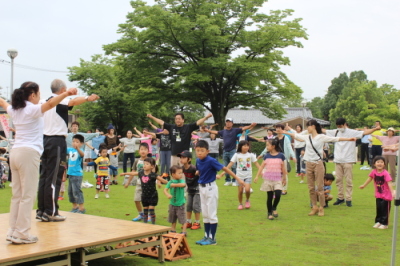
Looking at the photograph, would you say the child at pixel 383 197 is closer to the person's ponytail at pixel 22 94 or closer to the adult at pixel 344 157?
the adult at pixel 344 157

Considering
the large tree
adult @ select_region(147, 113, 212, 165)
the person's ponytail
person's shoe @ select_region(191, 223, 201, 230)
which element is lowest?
person's shoe @ select_region(191, 223, 201, 230)

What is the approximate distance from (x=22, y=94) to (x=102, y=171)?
6873mm

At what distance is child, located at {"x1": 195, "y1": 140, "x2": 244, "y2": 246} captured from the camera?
7055mm

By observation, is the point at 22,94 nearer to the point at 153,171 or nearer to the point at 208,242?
the point at 153,171

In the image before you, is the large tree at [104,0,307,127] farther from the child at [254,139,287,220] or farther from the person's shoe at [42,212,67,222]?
the person's shoe at [42,212,67,222]

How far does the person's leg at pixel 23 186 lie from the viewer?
503 centimetres

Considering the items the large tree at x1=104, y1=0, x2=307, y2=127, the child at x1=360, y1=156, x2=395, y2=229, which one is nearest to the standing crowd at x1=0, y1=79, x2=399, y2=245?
the child at x1=360, y1=156, x2=395, y2=229

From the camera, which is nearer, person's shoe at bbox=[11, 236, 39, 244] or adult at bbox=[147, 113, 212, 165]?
person's shoe at bbox=[11, 236, 39, 244]

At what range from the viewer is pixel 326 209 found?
1040cm

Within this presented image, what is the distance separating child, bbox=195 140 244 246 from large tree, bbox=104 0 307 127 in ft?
63.4

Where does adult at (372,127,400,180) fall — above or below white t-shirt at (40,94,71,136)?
below

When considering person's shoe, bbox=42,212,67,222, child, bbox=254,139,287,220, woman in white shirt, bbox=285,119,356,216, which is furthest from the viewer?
woman in white shirt, bbox=285,119,356,216

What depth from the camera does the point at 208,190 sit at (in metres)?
7.16

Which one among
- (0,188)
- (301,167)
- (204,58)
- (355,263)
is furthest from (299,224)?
(204,58)
